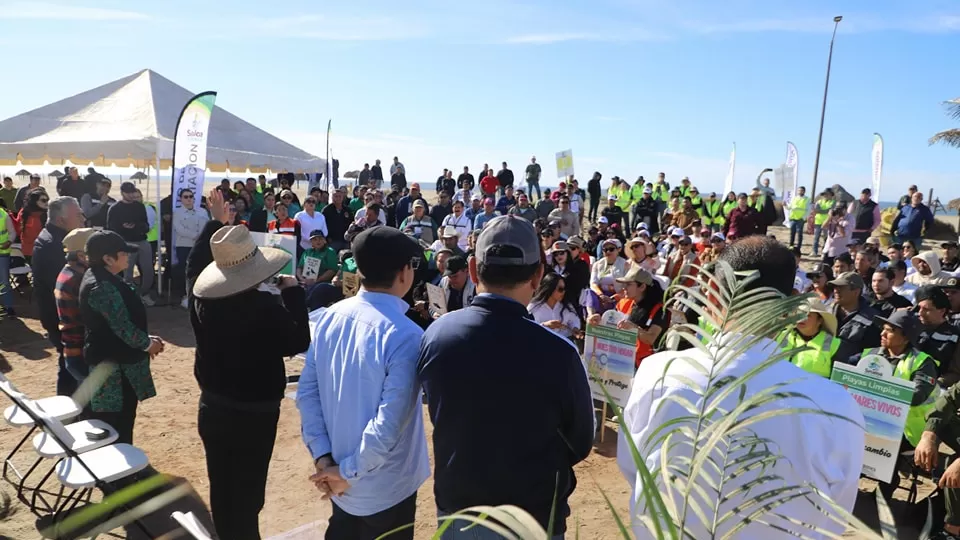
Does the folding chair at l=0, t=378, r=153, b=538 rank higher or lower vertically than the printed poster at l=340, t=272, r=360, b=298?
lower

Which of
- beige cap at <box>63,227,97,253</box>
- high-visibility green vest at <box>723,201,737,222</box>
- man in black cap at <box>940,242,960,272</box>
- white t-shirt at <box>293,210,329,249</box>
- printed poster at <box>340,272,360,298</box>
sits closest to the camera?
beige cap at <box>63,227,97,253</box>

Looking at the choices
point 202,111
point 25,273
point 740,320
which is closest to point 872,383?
point 740,320

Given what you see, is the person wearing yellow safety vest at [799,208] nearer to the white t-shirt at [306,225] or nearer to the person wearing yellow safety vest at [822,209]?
the person wearing yellow safety vest at [822,209]

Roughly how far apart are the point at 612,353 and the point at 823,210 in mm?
13572

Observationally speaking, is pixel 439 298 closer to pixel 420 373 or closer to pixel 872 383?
pixel 872 383

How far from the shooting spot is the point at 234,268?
115 inches

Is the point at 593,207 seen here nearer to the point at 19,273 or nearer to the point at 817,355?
the point at 19,273

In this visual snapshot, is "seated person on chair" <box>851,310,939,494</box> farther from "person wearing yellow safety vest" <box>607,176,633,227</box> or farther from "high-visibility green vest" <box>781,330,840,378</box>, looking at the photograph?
"person wearing yellow safety vest" <box>607,176,633,227</box>

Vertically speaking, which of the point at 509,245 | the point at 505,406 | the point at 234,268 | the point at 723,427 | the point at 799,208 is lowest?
the point at 505,406

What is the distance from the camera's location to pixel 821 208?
16.2m

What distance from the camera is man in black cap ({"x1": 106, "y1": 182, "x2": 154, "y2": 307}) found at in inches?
396

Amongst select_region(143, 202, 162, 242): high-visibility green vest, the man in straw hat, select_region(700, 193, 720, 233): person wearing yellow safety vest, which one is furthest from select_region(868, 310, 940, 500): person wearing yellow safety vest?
select_region(700, 193, 720, 233): person wearing yellow safety vest

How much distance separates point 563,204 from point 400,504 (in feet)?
38.8

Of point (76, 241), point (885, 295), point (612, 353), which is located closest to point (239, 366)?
point (76, 241)
